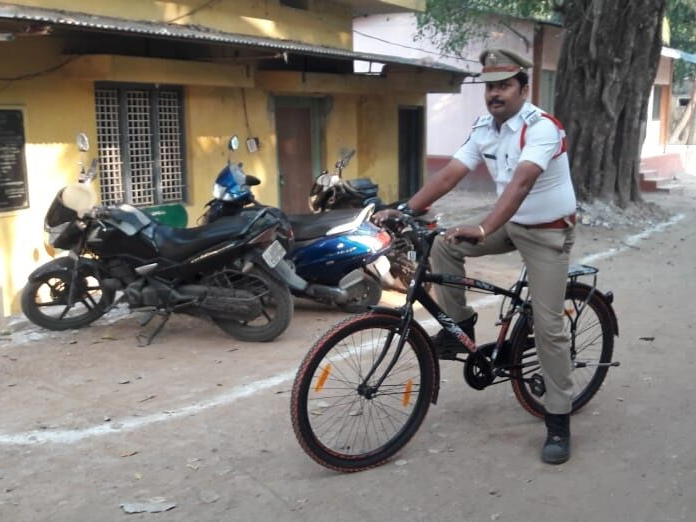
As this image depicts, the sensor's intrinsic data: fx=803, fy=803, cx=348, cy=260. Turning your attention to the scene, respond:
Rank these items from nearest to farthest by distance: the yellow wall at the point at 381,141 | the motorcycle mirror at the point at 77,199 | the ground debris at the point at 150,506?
the ground debris at the point at 150,506 < the motorcycle mirror at the point at 77,199 < the yellow wall at the point at 381,141

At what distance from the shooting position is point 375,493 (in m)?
3.66

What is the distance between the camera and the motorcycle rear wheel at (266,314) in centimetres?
625

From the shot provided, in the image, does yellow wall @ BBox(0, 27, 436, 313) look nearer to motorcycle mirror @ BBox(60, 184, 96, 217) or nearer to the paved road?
motorcycle mirror @ BBox(60, 184, 96, 217)

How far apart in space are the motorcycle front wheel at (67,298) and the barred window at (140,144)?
6.95 ft

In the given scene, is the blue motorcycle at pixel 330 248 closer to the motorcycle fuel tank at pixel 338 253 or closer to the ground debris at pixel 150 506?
the motorcycle fuel tank at pixel 338 253

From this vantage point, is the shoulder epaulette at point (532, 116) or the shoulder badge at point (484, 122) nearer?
the shoulder epaulette at point (532, 116)

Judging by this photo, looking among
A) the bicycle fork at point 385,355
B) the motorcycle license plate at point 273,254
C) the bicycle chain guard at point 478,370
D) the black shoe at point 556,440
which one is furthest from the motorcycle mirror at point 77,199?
the black shoe at point 556,440

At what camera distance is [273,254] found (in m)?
6.27

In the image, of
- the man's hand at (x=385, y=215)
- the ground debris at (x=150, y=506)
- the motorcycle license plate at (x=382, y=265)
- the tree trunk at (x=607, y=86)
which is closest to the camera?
the ground debris at (x=150, y=506)

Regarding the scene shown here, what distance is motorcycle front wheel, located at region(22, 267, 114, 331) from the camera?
6500 millimetres

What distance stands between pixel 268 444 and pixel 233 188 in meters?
3.28

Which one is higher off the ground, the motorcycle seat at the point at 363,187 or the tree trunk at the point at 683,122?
the tree trunk at the point at 683,122

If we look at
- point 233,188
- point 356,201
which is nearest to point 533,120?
point 233,188

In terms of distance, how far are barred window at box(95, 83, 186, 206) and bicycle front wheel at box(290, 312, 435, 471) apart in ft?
17.4
